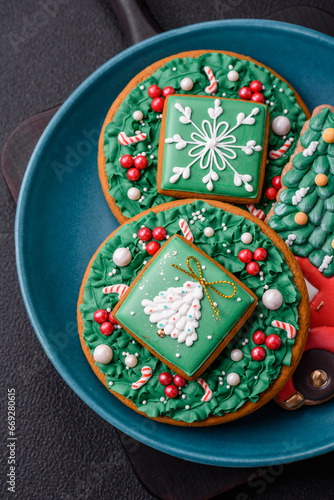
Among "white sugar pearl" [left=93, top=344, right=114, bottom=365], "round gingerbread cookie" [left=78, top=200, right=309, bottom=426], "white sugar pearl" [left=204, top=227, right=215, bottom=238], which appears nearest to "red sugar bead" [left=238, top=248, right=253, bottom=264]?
"round gingerbread cookie" [left=78, top=200, right=309, bottom=426]

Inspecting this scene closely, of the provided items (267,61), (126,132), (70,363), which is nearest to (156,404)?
(70,363)

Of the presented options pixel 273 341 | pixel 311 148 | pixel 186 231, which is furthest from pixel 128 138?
pixel 273 341

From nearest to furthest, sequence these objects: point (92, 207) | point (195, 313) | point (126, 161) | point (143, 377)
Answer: point (195, 313), point (143, 377), point (126, 161), point (92, 207)

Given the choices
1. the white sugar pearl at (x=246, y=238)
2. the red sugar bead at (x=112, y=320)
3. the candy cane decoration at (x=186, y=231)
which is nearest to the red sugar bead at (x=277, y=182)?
the white sugar pearl at (x=246, y=238)

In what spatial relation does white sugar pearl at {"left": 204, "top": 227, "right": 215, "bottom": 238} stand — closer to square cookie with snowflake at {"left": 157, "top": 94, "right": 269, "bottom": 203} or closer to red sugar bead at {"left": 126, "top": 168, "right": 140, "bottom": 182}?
square cookie with snowflake at {"left": 157, "top": 94, "right": 269, "bottom": 203}

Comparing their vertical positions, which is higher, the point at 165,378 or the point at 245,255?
the point at 245,255

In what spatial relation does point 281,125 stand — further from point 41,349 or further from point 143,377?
point 41,349
